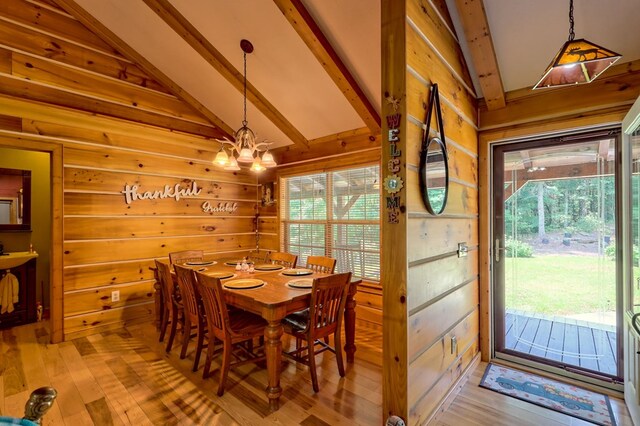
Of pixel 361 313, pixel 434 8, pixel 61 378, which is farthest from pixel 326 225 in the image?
pixel 61 378

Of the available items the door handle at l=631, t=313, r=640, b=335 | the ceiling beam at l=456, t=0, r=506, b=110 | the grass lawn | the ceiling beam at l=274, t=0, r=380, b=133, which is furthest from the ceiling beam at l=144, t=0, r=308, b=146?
the door handle at l=631, t=313, r=640, b=335

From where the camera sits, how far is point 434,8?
2.12 m

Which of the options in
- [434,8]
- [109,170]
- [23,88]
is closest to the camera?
[434,8]

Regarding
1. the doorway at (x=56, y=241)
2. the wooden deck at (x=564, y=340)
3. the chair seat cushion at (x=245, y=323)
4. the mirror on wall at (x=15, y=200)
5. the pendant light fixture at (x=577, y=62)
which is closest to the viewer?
the pendant light fixture at (x=577, y=62)

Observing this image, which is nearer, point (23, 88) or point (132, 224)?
point (23, 88)

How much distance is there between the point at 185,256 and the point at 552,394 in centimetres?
398

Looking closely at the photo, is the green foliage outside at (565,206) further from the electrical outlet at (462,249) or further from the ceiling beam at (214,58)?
the ceiling beam at (214,58)

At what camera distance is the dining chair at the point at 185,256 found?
3.82 meters

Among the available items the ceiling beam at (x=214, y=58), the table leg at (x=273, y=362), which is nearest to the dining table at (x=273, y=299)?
the table leg at (x=273, y=362)

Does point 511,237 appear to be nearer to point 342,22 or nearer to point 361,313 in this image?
point 361,313

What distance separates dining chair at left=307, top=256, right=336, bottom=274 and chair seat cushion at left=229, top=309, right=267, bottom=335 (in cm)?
97

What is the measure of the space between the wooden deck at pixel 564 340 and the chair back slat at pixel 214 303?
2670mm

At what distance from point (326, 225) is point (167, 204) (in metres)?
2.23

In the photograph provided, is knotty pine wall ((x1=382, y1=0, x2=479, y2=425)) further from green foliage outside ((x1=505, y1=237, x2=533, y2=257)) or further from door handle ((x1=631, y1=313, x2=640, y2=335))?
door handle ((x1=631, y1=313, x2=640, y2=335))
